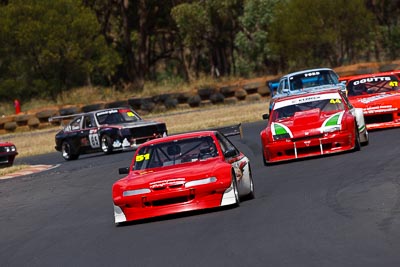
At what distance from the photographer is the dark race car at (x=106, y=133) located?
26.1 m

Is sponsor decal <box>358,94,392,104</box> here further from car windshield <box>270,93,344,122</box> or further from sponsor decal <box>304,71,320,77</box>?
sponsor decal <box>304,71,320,77</box>

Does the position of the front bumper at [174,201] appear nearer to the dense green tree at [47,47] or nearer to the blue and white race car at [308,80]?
the blue and white race car at [308,80]

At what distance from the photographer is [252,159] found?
19156 millimetres

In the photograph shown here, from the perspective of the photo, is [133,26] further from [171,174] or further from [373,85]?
[171,174]

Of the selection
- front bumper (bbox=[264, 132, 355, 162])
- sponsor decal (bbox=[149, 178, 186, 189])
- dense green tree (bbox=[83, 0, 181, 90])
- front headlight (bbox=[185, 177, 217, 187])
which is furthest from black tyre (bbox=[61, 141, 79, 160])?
dense green tree (bbox=[83, 0, 181, 90])

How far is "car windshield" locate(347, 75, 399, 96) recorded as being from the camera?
71.5 feet

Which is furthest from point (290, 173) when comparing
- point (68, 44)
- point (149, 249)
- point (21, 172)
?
point (68, 44)

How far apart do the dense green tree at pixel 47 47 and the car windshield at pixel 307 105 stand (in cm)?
3573

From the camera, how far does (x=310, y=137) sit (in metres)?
16.7

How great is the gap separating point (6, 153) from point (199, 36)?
3319 centimetres

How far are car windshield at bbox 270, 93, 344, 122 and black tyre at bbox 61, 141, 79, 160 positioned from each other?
414 inches

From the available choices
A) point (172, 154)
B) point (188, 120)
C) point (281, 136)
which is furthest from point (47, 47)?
point (172, 154)

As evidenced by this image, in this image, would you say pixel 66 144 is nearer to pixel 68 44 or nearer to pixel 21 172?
pixel 21 172

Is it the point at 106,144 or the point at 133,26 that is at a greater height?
the point at 133,26
